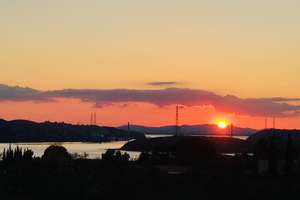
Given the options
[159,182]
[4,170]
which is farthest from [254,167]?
[4,170]

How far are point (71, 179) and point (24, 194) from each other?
4.30 metres

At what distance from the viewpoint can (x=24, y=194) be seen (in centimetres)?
5384

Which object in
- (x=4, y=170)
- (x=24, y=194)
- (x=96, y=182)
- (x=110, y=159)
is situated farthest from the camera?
(x=110, y=159)

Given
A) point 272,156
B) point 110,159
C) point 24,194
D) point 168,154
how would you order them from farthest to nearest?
point 168,154 → point 110,159 → point 272,156 → point 24,194

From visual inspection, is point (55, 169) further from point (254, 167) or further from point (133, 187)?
point (254, 167)

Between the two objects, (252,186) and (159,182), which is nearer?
(252,186)

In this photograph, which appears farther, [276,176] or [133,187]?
[276,176]

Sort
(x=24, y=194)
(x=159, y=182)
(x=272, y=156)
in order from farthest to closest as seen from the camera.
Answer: (x=272, y=156), (x=159, y=182), (x=24, y=194)

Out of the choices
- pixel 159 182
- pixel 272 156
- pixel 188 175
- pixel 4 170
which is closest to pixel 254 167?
pixel 272 156

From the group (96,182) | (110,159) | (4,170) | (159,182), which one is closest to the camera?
(96,182)

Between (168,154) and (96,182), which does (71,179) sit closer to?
(96,182)

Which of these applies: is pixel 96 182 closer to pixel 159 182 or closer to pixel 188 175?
pixel 159 182

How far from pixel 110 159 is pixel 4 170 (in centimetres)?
1810

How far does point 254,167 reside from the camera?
267ft
